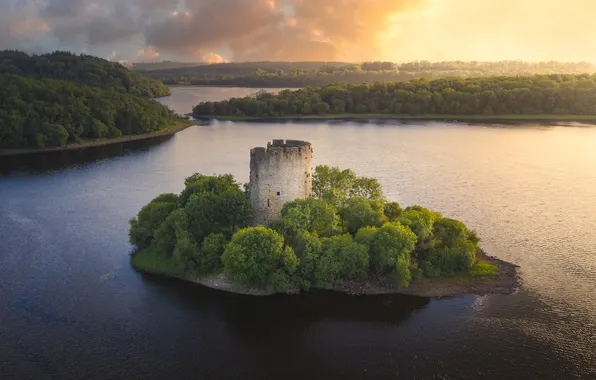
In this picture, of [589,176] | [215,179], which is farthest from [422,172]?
[215,179]

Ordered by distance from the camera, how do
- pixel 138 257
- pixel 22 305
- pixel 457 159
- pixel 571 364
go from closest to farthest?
1. pixel 571 364
2. pixel 22 305
3. pixel 138 257
4. pixel 457 159

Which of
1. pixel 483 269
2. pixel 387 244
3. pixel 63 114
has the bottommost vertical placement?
pixel 483 269

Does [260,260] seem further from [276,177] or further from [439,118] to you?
[439,118]

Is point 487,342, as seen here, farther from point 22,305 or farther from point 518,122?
point 518,122

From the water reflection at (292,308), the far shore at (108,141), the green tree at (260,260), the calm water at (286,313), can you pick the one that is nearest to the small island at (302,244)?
the green tree at (260,260)

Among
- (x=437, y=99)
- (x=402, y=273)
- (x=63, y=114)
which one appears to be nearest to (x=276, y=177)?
(x=402, y=273)

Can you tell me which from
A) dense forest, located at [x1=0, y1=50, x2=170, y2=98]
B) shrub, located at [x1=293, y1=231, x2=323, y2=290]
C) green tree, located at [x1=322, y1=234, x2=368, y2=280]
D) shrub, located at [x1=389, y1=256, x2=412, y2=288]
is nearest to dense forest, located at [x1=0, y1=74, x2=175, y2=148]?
dense forest, located at [x1=0, y1=50, x2=170, y2=98]

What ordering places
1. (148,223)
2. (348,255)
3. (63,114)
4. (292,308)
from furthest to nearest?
(63,114)
(148,223)
(348,255)
(292,308)

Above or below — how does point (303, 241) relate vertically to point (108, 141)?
above
